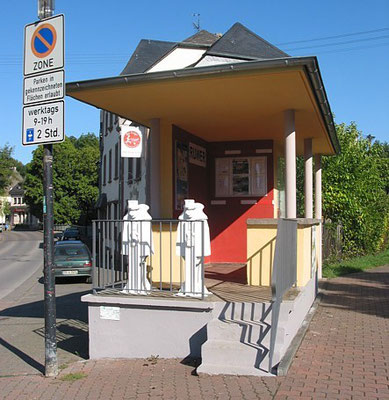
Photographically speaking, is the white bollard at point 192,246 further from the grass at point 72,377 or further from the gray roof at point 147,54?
the gray roof at point 147,54

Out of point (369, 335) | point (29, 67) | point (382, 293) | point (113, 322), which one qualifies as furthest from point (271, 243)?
point (382, 293)

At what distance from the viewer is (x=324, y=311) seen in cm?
956

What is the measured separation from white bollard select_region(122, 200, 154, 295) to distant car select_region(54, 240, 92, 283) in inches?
470

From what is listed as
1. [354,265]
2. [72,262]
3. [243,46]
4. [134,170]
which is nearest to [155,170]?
[243,46]

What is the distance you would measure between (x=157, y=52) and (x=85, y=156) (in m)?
43.5

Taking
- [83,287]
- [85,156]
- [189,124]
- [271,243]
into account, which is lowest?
[83,287]

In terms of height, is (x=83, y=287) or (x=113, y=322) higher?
(x=113, y=322)

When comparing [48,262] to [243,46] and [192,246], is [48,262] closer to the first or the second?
[192,246]

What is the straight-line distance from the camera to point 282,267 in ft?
20.0

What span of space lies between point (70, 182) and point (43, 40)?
5724 centimetres

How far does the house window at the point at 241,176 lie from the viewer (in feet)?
38.7

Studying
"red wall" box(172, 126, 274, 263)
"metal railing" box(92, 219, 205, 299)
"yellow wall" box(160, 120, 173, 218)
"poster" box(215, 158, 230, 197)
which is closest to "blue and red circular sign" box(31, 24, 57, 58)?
"metal railing" box(92, 219, 205, 299)

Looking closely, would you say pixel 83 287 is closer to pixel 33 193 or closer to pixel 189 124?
pixel 189 124

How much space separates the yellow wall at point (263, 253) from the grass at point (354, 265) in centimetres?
770
